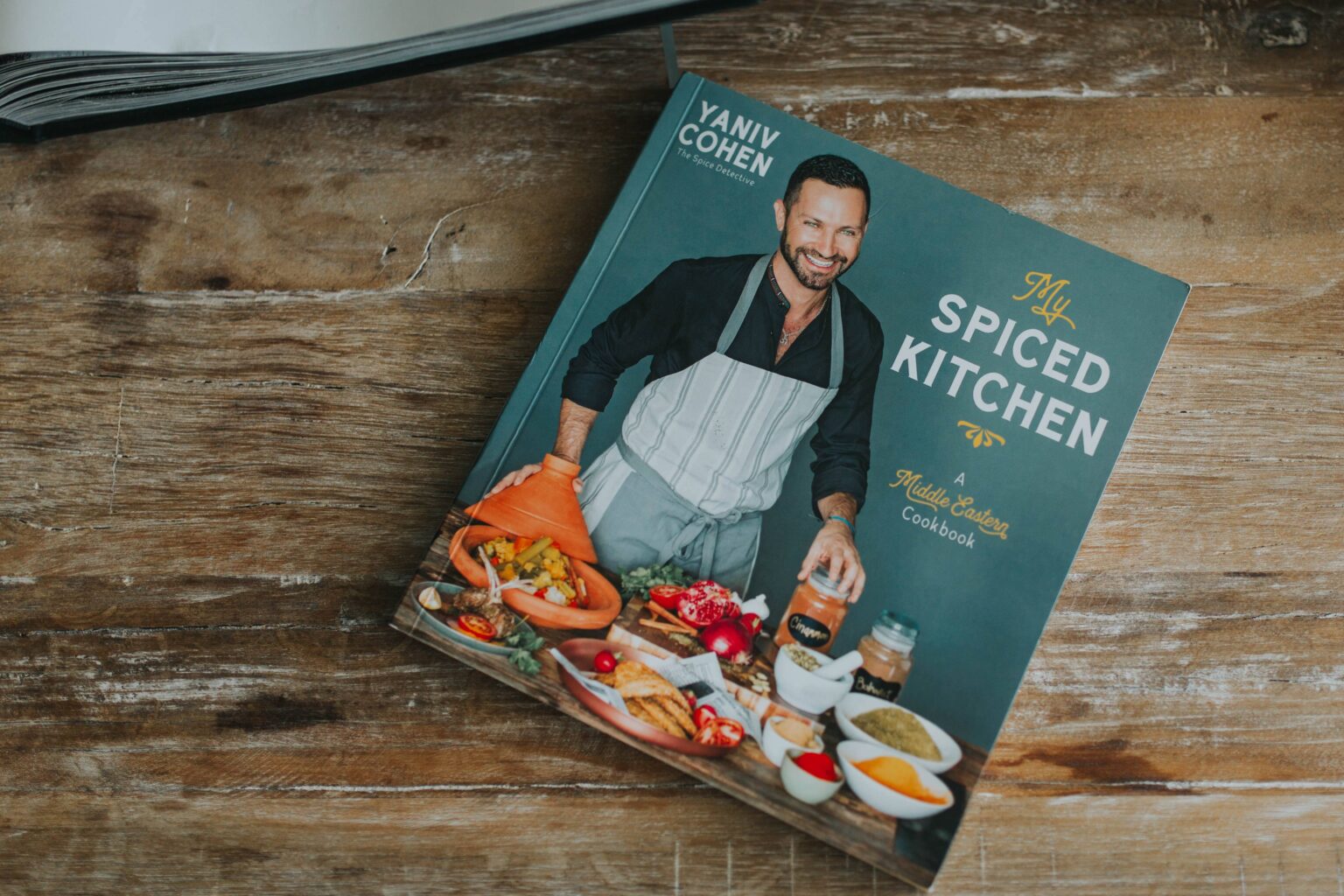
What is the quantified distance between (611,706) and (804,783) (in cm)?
18

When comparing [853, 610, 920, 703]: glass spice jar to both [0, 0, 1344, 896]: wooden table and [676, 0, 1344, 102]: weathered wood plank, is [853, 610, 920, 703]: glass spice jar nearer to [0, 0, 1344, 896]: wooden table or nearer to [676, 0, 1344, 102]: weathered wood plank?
[0, 0, 1344, 896]: wooden table

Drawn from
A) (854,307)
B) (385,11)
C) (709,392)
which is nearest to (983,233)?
(854,307)

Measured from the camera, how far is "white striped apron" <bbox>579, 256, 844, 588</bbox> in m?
0.77

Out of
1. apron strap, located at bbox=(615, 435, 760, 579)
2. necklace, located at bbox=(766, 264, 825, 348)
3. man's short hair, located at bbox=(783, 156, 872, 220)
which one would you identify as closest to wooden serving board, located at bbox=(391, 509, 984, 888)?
apron strap, located at bbox=(615, 435, 760, 579)

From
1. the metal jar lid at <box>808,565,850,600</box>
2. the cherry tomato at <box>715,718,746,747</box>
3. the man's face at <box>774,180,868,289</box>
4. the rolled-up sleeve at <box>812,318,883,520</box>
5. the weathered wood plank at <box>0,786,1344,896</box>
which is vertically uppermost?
the man's face at <box>774,180,868,289</box>

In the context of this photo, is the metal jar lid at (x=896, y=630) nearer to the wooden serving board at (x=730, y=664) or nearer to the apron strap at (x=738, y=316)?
the wooden serving board at (x=730, y=664)

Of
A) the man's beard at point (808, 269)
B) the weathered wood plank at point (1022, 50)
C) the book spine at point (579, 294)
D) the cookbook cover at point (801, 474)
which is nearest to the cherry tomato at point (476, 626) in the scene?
the cookbook cover at point (801, 474)

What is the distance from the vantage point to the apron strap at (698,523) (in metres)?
0.76

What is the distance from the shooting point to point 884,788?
71 cm

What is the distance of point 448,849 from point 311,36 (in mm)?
709

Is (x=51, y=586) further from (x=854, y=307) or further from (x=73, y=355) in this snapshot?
(x=854, y=307)

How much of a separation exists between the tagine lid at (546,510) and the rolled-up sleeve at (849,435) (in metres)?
0.21

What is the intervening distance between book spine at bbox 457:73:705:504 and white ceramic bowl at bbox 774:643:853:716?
0.96 feet

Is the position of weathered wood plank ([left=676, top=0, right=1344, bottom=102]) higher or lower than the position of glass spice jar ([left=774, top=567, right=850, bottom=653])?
higher
